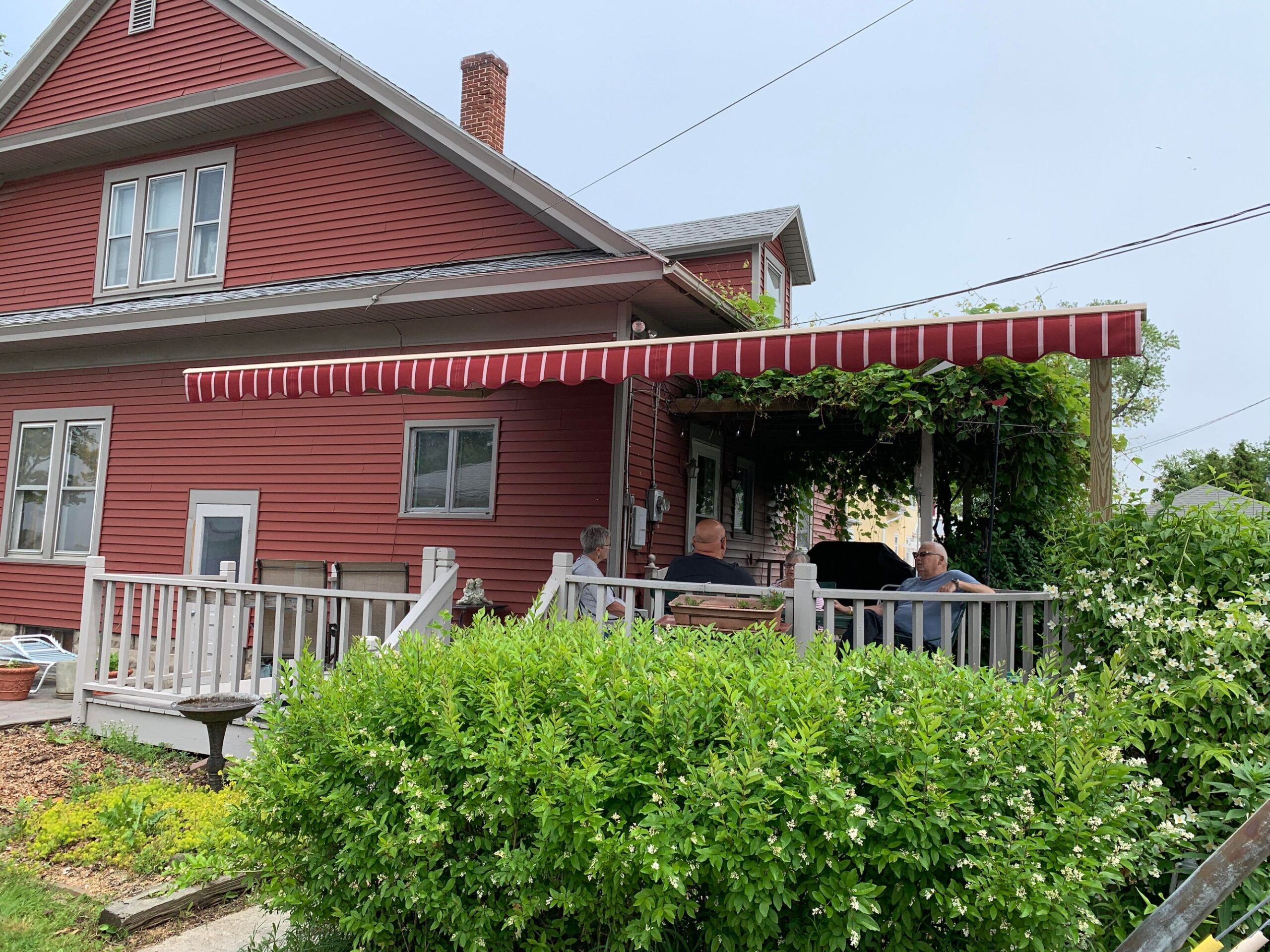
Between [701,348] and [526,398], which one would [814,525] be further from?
[701,348]

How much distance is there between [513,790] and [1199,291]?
55.4 m

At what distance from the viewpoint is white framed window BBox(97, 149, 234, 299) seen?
35.1 ft

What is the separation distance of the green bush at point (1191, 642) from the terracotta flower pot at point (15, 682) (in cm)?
939

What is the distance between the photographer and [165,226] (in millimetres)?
11031

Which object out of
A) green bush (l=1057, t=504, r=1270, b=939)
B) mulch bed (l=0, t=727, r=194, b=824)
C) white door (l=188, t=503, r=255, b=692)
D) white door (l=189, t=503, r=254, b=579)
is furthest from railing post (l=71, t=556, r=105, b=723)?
green bush (l=1057, t=504, r=1270, b=939)

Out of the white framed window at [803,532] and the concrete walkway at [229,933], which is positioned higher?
the white framed window at [803,532]

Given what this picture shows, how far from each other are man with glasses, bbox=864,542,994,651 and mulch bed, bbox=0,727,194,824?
5.09 m

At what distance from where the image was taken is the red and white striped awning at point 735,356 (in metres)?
4.61

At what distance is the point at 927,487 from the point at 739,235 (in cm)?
679

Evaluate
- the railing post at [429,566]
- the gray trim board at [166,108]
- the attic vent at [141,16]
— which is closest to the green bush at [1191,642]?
the railing post at [429,566]

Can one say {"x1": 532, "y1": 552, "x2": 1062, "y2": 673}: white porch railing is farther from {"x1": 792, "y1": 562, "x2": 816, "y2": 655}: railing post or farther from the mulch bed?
the mulch bed

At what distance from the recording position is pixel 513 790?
2678 millimetres

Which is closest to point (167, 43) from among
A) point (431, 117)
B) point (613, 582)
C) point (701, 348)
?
point (431, 117)

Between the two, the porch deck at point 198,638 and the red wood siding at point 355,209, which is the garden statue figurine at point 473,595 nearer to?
the porch deck at point 198,638
